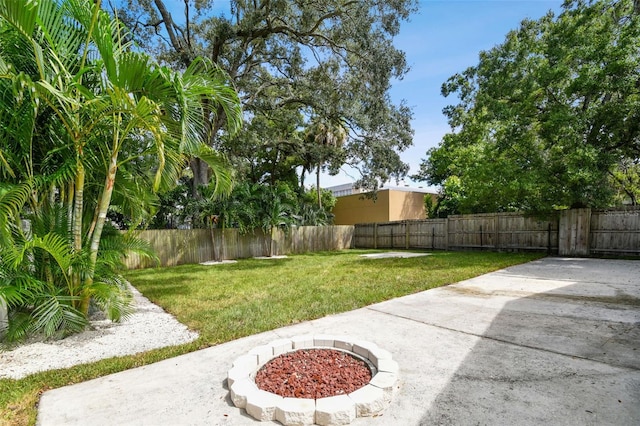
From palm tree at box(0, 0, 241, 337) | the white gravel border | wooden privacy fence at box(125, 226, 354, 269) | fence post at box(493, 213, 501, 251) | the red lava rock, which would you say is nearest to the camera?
the red lava rock

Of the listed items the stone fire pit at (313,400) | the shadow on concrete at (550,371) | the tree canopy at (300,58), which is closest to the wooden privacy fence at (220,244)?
the tree canopy at (300,58)

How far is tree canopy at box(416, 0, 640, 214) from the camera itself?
852 cm

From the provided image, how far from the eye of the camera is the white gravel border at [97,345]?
283cm

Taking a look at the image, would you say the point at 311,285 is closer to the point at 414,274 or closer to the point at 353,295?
the point at 353,295

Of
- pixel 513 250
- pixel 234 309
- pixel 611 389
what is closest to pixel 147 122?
pixel 234 309

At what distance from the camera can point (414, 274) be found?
695 cm

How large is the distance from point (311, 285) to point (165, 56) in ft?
31.5

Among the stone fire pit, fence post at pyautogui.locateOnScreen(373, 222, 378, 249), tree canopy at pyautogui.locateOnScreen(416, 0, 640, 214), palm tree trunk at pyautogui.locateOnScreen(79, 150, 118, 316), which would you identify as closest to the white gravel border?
palm tree trunk at pyautogui.locateOnScreen(79, 150, 118, 316)

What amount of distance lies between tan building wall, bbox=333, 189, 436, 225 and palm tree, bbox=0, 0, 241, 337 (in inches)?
600

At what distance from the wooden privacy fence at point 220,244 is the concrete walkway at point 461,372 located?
6.39 meters

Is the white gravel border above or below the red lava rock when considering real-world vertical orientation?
below

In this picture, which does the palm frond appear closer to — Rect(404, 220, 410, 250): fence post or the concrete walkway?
the concrete walkway

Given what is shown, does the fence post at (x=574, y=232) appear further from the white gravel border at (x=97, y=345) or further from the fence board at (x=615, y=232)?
the white gravel border at (x=97, y=345)

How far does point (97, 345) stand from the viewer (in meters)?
3.28
